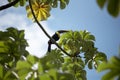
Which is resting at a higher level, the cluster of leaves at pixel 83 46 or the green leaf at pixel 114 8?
the green leaf at pixel 114 8

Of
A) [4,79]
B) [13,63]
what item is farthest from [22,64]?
[13,63]

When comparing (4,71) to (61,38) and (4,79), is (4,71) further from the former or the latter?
(61,38)

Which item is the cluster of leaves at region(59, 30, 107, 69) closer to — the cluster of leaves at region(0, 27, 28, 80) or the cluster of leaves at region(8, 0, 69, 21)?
the cluster of leaves at region(8, 0, 69, 21)

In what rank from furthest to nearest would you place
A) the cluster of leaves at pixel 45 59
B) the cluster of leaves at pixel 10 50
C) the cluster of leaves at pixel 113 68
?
the cluster of leaves at pixel 10 50 → the cluster of leaves at pixel 45 59 → the cluster of leaves at pixel 113 68

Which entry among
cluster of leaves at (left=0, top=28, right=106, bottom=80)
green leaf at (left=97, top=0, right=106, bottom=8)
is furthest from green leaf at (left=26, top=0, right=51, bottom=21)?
green leaf at (left=97, top=0, right=106, bottom=8)

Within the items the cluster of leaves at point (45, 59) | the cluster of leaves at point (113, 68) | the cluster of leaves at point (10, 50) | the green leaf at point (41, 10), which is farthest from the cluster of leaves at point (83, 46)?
the cluster of leaves at point (113, 68)

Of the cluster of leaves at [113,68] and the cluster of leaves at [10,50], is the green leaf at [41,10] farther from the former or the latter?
the cluster of leaves at [113,68]

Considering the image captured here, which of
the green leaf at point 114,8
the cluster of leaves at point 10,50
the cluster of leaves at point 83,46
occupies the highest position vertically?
the green leaf at point 114,8

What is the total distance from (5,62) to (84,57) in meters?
3.14

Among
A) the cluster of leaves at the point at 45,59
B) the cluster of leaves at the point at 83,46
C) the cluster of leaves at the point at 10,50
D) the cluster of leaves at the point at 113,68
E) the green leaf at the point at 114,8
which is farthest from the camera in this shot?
the cluster of leaves at the point at 83,46

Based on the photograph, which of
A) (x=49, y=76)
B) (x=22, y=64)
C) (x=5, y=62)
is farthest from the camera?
(x=5, y=62)

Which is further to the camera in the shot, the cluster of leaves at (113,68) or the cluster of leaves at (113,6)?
the cluster of leaves at (113,68)

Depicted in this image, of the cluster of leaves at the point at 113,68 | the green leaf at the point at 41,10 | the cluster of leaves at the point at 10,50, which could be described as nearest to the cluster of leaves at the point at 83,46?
the green leaf at the point at 41,10

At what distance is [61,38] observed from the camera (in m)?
7.00
